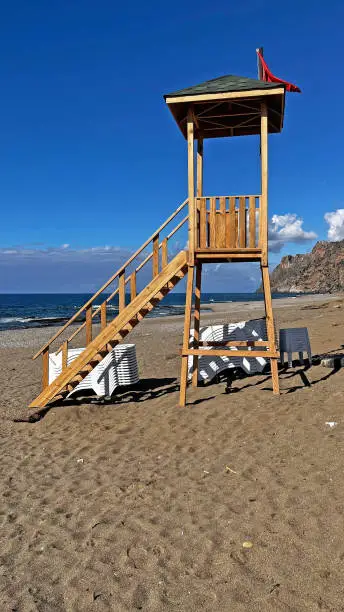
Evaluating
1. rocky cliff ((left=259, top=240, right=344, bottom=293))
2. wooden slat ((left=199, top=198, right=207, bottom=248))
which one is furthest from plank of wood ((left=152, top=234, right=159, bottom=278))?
rocky cliff ((left=259, top=240, right=344, bottom=293))

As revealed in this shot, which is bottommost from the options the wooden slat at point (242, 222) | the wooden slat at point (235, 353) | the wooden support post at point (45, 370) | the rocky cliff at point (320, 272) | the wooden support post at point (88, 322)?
the wooden support post at point (45, 370)

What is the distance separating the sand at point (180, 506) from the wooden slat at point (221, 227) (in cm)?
305

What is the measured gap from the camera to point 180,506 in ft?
16.5

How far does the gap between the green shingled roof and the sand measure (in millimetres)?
5871

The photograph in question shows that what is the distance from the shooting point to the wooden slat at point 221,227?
8.95 m

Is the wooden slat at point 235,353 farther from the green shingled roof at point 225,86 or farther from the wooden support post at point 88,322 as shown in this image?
the green shingled roof at point 225,86

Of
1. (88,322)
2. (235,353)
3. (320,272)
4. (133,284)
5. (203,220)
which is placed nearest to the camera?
(235,353)

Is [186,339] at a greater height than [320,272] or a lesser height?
lesser

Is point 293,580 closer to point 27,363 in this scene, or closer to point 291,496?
point 291,496

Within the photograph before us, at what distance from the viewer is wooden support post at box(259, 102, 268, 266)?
29.1ft

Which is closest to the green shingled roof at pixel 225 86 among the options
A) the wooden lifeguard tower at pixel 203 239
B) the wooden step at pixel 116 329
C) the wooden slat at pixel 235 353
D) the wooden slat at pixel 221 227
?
the wooden lifeguard tower at pixel 203 239

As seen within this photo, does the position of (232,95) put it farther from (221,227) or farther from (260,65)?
(260,65)

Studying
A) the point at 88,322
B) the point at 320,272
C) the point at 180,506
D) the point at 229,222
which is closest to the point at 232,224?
the point at 229,222

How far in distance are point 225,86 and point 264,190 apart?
7.03ft
